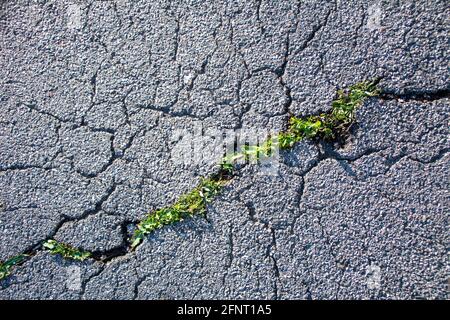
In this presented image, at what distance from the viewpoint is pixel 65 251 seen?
115 inches

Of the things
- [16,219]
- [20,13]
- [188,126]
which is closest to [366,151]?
[188,126]

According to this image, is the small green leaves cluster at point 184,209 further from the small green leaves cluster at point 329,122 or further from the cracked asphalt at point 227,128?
the small green leaves cluster at point 329,122

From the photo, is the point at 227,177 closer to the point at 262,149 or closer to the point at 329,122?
the point at 262,149

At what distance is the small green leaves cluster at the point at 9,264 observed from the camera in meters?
2.95

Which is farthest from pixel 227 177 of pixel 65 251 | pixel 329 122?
pixel 65 251

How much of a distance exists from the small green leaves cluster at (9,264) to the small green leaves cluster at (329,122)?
127cm

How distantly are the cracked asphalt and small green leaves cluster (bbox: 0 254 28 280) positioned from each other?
0.03 meters

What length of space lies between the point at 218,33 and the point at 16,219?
4.57 ft

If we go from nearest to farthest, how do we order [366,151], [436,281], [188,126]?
[436,281]
[366,151]
[188,126]

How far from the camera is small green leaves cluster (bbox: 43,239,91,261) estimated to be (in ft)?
9.56

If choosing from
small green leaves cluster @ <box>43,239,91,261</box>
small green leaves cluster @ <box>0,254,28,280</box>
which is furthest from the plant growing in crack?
small green leaves cluster @ <box>0,254,28,280</box>

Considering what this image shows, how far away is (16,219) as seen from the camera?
3000 mm

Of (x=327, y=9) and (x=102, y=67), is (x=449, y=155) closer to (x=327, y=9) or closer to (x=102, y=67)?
(x=327, y=9)

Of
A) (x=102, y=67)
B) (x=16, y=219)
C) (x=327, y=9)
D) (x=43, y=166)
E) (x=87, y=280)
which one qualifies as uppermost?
(x=327, y=9)
